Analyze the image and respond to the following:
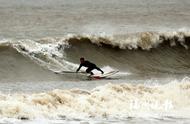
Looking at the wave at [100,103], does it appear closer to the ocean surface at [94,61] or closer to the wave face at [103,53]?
the ocean surface at [94,61]

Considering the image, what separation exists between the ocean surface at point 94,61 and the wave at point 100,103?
22mm

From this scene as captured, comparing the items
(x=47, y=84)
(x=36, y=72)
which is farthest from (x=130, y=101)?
(x=36, y=72)

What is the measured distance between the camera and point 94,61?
84.5 ft

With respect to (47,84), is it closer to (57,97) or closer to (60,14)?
(57,97)

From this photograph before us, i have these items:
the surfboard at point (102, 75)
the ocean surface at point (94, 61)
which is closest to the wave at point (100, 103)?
the ocean surface at point (94, 61)

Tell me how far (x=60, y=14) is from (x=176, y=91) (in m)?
25.5

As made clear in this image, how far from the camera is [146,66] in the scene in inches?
1013

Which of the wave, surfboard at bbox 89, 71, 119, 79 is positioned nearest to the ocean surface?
the wave

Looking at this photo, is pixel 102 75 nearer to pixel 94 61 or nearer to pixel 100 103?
pixel 94 61

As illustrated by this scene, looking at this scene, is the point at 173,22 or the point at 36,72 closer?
the point at 36,72

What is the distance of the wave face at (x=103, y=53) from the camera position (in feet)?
77.7

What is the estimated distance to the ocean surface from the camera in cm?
1406

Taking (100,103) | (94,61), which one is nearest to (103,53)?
(94,61)

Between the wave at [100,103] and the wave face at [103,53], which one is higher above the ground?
the wave face at [103,53]
